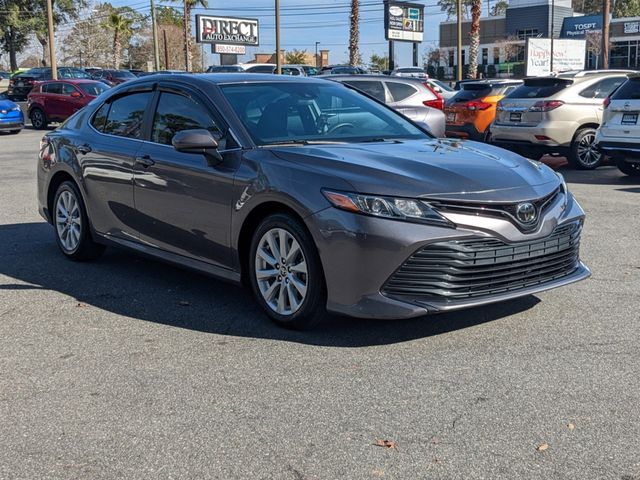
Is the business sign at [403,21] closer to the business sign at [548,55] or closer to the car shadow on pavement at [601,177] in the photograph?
the business sign at [548,55]

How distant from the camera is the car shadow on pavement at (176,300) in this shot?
17.1ft

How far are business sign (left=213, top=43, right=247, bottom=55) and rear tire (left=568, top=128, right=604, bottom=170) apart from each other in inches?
2066

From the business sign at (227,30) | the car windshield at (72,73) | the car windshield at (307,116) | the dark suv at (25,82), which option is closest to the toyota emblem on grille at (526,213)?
the car windshield at (307,116)

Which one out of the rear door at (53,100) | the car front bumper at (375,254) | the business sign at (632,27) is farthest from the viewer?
the business sign at (632,27)

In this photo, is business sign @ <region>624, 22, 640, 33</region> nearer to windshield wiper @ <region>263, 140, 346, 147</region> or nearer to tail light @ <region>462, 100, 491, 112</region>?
tail light @ <region>462, 100, 491, 112</region>

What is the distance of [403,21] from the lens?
56.8m

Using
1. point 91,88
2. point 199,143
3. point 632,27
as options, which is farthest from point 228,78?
point 632,27

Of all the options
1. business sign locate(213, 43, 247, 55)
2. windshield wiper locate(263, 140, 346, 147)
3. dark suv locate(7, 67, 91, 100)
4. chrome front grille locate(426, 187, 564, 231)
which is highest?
business sign locate(213, 43, 247, 55)

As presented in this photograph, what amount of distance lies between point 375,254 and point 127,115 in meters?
3.02

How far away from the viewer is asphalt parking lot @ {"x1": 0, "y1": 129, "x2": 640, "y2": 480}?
3.52 meters

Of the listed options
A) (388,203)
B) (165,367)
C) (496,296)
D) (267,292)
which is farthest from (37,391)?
(496,296)

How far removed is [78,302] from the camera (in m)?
6.12

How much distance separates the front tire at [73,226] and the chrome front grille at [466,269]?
11.2ft

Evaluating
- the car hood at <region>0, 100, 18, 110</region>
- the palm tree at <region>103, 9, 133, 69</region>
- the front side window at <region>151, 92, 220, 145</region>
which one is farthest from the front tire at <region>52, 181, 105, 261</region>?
the palm tree at <region>103, 9, 133, 69</region>
